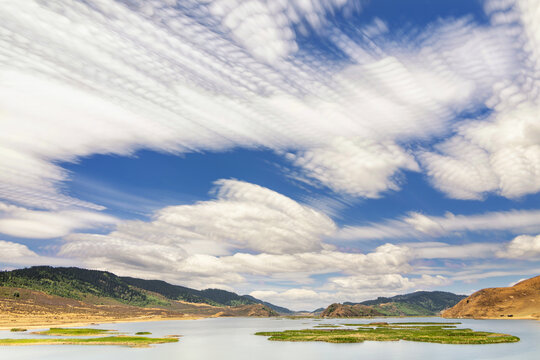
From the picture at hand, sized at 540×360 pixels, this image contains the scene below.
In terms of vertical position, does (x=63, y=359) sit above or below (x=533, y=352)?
below

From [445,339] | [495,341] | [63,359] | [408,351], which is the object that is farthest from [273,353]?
[495,341]

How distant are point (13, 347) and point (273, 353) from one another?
77267 mm

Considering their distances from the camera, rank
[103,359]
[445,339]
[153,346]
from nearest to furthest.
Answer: [103,359]
[153,346]
[445,339]

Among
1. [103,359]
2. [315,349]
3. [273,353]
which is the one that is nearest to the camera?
[103,359]

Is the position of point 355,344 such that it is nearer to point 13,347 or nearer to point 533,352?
point 533,352

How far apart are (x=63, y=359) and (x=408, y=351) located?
89001 mm

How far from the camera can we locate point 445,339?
116 meters

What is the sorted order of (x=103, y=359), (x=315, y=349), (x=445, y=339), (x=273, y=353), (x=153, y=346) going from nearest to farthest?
(x=103, y=359) < (x=273, y=353) < (x=315, y=349) < (x=153, y=346) < (x=445, y=339)

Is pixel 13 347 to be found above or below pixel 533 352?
below

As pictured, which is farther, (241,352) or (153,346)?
(153,346)

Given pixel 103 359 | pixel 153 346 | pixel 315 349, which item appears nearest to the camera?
pixel 103 359

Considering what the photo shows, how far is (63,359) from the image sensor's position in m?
84.1

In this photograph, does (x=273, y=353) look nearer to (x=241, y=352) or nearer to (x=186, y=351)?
(x=241, y=352)

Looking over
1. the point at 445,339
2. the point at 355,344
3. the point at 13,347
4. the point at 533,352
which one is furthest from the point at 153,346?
the point at 533,352
